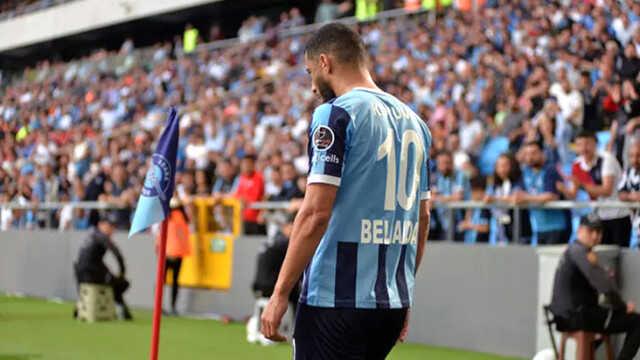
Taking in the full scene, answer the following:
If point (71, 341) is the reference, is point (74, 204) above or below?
above

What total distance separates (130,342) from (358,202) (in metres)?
9.00

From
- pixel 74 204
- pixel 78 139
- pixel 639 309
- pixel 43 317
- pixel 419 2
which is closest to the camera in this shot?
pixel 639 309

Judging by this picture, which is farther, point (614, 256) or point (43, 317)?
point (43, 317)

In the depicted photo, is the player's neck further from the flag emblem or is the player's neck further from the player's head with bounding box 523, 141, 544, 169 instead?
the player's head with bounding box 523, 141, 544, 169

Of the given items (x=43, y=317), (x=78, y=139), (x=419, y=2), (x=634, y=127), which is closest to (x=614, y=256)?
(x=634, y=127)

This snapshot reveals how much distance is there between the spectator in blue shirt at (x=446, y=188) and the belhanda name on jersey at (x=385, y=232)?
8494mm

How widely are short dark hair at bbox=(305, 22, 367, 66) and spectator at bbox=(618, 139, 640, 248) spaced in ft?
22.2

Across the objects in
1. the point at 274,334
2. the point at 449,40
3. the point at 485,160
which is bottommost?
the point at 274,334

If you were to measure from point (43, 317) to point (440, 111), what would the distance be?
6.68 meters

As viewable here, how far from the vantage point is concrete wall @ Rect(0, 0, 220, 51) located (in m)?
38.9

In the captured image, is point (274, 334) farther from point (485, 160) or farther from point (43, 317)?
point (43, 317)

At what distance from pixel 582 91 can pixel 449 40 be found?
5.98 meters

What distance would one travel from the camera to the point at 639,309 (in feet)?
34.9

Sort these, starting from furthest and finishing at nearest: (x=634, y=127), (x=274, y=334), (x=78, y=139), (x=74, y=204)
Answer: (x=78, y=139)
(x=74, y=204)
(x=634, y=127)
(x=274, y=334)
